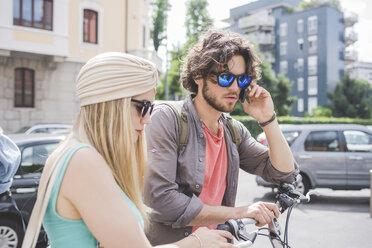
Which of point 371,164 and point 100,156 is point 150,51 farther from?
point 100,156

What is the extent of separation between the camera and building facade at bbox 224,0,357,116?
48062mm

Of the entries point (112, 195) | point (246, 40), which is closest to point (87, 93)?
point (112, 195)

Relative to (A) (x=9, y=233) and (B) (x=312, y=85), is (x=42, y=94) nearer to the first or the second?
A: (A) (x=9, y=233)

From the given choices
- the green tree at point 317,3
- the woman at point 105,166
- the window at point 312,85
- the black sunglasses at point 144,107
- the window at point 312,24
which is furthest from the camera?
the green tree at point 317,3

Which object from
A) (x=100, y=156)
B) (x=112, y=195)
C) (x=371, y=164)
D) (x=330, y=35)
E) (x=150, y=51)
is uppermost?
(x=330, y=35)

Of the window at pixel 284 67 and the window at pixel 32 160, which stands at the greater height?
the window at pixel 284 67

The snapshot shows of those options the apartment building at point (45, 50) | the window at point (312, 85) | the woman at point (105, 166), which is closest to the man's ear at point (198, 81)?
the woman at point (105, 166)

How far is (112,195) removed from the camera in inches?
48.4

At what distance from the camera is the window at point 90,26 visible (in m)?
21.1

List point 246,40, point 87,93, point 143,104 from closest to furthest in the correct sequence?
1. point 87,93
2. point 143,104
3. point 246,40

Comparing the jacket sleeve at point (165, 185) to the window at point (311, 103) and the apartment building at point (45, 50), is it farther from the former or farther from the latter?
the window at point (311, 103)

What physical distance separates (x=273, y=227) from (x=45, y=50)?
728 inches

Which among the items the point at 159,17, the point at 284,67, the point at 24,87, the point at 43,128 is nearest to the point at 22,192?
the point at 43,128

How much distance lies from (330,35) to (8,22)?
40788 millimetres
